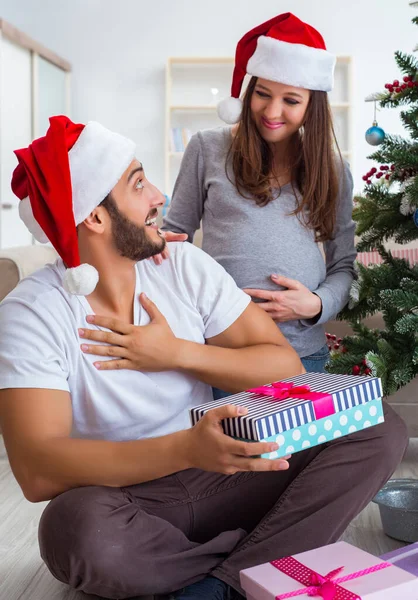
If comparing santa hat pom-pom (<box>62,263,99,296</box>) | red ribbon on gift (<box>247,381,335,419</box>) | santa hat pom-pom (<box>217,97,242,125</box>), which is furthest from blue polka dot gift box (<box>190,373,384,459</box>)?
santa hat pom-pom (<box>217,97,242,125</box>)

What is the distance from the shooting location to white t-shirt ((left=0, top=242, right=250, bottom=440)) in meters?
1.46

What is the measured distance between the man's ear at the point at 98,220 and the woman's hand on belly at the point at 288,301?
0.41 metres

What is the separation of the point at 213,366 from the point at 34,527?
0.85 m

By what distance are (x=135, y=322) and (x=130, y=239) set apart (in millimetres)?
172

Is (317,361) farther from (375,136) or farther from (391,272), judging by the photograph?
(375,136)

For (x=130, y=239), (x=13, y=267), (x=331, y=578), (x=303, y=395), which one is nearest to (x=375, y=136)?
(x=130, y=239)

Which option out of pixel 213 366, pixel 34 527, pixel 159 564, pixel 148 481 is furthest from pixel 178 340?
pixel 34 527

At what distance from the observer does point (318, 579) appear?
1.26 m

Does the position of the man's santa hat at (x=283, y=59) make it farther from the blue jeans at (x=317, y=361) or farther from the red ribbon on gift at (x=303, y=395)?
the red ribbon on gift at (x=303, y=395)

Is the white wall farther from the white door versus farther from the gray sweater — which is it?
the gray sweater

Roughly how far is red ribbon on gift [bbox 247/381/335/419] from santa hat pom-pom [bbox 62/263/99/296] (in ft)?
1.22

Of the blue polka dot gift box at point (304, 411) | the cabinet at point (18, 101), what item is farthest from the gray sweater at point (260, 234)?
the cabinet at point (18, 101)

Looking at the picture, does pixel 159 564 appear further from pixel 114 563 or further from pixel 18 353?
pixel 18 353

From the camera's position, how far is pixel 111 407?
1.54 meters
